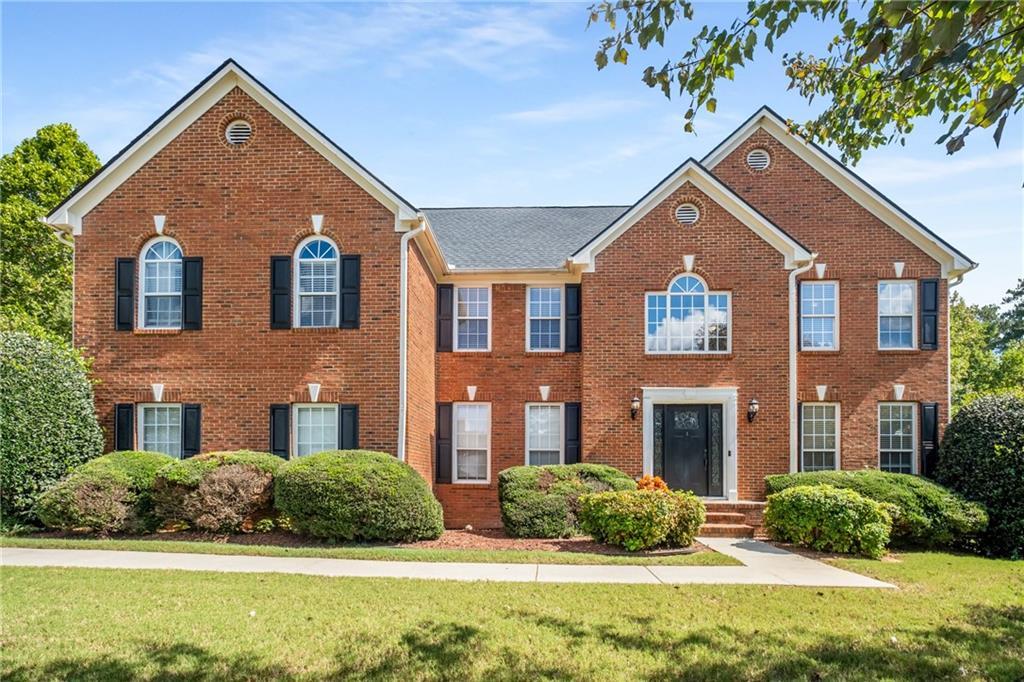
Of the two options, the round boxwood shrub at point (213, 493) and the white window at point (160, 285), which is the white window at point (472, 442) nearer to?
the round boxwood shrub at point (213, 493)

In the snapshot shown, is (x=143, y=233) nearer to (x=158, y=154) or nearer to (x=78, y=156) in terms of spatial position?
(x=158, y=154)

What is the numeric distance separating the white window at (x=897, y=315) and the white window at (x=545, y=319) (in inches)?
285

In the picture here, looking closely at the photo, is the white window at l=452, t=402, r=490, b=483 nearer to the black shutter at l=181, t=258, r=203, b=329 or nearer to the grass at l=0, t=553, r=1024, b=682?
the black shutter at l=181, t=258, r=203, b=329

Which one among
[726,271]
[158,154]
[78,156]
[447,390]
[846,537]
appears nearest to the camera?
[846,537]

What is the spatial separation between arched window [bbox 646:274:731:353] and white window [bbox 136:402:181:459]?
32.3 feet

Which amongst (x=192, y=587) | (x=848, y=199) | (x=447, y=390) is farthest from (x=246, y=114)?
(x=848, y=199)

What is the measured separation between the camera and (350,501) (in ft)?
39.6

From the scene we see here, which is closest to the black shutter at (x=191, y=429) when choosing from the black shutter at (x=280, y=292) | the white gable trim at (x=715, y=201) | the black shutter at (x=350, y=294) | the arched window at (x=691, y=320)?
the black shutter at (x=280, y=292)

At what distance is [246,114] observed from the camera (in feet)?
49.3

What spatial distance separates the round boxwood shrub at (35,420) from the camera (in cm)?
1275

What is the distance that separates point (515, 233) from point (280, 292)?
22.7 feet

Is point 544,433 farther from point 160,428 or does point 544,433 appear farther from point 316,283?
point 160,428

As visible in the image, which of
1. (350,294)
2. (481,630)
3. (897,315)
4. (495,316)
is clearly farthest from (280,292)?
(897,315)

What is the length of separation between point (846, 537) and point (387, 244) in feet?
31.7
